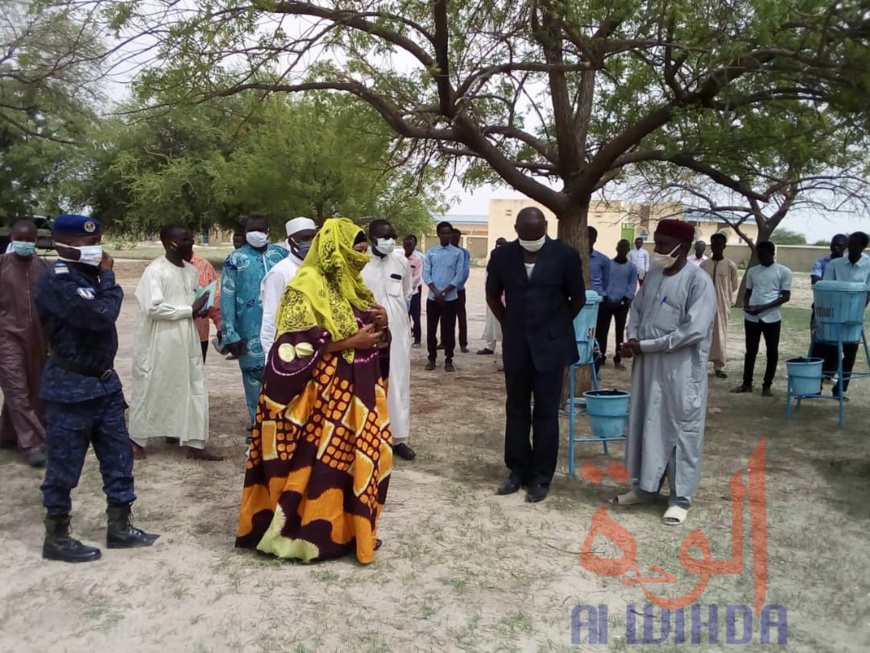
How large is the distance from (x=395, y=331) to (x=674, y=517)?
254 cm

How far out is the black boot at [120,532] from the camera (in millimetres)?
4242

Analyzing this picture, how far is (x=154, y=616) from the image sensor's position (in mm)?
3525

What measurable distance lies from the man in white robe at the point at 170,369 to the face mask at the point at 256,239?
18.0 inches

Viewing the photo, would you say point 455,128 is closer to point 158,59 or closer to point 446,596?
point 158,59

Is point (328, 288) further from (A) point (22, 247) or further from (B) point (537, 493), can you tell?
(A) point (22, 247)

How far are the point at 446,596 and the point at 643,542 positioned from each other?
1.39m

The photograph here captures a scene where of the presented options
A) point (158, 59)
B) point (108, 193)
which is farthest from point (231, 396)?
point (108, 193)

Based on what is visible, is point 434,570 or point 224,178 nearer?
point 434,570

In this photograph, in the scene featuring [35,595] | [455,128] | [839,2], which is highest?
[839,2]

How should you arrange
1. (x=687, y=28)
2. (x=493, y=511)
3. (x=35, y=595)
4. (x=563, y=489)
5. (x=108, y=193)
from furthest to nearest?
(x=108, y=193) < (x=687, y=28) < (x=563, y=489) < (x=493, y=511) < (x=35, y=595)

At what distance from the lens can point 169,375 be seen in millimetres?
5922

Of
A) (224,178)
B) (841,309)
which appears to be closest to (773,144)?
(841,309)

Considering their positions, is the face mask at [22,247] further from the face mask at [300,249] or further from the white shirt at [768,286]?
the white shirt at [768,286]

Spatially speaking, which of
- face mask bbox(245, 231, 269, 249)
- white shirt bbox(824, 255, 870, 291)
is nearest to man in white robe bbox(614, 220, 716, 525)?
face mask bbox(245, 231, 269, 249)
